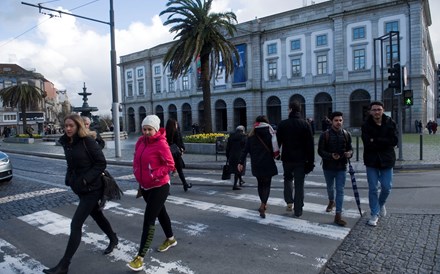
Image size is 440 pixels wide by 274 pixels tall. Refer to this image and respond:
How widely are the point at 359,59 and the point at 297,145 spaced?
3637cm

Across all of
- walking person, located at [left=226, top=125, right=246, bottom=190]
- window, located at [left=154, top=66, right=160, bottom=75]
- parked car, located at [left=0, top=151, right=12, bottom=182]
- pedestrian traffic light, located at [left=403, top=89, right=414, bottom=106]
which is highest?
window, located at [left=154, top=66, right=160, bottom=75]

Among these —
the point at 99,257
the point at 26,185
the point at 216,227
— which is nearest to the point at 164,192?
the point at 99,257

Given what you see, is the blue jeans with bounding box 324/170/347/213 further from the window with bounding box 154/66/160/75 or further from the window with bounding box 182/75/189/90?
the window with bounding box 154/66/160/75

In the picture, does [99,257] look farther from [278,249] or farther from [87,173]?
[278,249]

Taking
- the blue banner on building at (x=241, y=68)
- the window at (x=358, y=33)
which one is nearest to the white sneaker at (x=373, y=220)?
the window at (x=358, y=33)

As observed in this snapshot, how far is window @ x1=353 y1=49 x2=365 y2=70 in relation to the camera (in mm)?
37844

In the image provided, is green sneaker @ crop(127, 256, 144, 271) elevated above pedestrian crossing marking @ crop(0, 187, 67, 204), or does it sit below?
above

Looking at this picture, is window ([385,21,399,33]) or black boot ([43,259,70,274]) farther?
window ([385,21,399,33])

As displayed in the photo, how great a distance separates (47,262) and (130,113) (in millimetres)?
64704

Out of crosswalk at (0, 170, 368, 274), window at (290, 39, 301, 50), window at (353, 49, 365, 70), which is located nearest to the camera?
crosswalk at (0, 170, 368, 274)

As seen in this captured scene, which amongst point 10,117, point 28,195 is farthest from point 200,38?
point 10,117

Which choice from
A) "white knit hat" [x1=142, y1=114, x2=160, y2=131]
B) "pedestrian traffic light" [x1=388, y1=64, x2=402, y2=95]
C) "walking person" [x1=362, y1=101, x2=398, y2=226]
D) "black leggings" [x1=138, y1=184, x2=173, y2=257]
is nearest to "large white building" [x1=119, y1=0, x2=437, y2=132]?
"pedestrian traffic light" [x1=388, y1=64, x2=402, y2=95]

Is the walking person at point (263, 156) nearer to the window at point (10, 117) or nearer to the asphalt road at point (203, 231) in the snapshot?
the asphalt road at point (203, 231)

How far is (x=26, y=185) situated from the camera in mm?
9992
